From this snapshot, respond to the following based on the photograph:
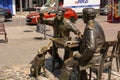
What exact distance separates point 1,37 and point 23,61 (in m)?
6.04

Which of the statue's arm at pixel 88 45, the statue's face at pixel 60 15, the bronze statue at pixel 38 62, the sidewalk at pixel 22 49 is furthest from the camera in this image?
the sidewalk at pixel 22 49

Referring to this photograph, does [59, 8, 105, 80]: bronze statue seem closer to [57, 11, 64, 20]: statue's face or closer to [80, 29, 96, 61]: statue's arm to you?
[80, 29, 96, 61]: statue's arm

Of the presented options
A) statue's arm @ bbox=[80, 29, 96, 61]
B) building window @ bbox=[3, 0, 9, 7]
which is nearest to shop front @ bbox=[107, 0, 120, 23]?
building window @ bbox=[3, 0, 9, 7]

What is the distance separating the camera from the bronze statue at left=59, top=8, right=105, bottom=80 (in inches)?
253

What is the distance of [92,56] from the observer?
6820 mm

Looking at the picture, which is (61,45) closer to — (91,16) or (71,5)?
(91,16)

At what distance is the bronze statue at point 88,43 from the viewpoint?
21.1 feet

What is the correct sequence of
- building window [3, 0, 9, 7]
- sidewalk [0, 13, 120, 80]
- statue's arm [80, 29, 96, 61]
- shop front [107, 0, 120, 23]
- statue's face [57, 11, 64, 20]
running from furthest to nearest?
1. building window [3, 0, 9, 7]
2. shop front [107, 0, 120, 23]
3. sidewalk [0, 13, 120, 80]
4. statue's face [57, 11, 64, 20]
5. statue's arm [80, 29, 96, 61]

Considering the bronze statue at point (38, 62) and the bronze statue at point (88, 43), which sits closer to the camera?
the bronze statue at point (88, 43)

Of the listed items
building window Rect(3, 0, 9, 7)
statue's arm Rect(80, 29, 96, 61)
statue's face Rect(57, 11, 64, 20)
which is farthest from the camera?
building window Rect(3, 0, 9, 7)

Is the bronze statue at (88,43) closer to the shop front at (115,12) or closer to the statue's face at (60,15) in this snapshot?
the statue's face at (60,15)

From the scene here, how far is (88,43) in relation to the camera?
6.41 m

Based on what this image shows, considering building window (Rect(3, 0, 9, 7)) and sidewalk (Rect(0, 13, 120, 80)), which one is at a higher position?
building window (Rect(3, 0, 9, 7))

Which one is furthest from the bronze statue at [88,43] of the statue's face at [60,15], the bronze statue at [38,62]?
the statue's face at [60,15]
